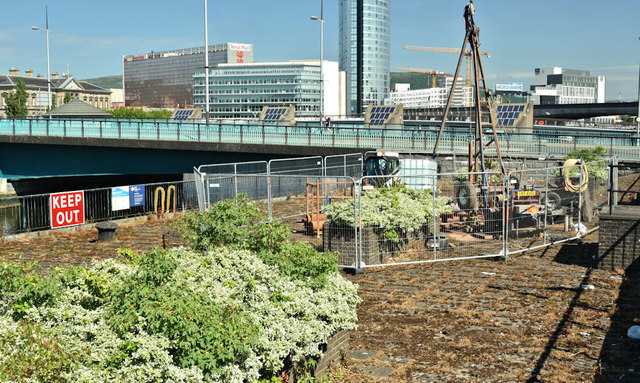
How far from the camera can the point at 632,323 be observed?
34.4 feet

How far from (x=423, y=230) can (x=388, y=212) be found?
48.3 inches

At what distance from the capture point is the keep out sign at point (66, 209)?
22.5 metres

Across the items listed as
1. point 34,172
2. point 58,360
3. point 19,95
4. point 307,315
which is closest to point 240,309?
point 307,315

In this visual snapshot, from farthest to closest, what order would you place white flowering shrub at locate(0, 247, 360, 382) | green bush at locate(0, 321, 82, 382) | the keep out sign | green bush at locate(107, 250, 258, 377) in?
1. the keep out sign
2. green bush at locate(107, 250, 258, 377)
3. white flowering shrub at locate(0, 247, 360, 382)
4. green bush at locate(0, 321, 82, 382)

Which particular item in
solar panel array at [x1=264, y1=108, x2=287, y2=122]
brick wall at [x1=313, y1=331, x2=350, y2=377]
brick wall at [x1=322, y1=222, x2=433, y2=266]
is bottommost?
brick wall at [x1=313, y1=331, x2=350, y2=377]

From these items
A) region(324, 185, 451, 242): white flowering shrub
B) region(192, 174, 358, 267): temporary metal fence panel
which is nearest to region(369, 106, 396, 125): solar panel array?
region(192, 174, 358, 267): temporary metal fence panel

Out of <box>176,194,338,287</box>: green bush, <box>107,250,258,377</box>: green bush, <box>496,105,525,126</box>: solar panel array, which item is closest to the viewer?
<box>107,250,258,377</box>: green bush

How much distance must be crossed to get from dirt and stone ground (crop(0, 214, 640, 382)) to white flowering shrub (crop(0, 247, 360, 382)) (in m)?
1.18

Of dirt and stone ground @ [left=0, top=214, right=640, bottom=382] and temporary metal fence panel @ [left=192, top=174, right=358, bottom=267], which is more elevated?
temporary metal fence panel @ [left=192, top=174, right=358, bottom=267]

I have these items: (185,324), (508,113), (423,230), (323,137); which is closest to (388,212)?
(423,230)

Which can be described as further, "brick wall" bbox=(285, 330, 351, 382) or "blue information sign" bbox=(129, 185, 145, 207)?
"blue information sign" bbox=(129, 185, 145, 207)

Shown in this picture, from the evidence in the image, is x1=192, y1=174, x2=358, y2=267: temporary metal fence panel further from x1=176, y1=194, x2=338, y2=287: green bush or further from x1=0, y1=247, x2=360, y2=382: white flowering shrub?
x1=0, y1=247, x2=360, y2=382: white flowering shrub

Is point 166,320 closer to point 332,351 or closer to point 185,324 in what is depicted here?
point 185,324

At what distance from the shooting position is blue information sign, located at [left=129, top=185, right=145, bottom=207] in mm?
25781
